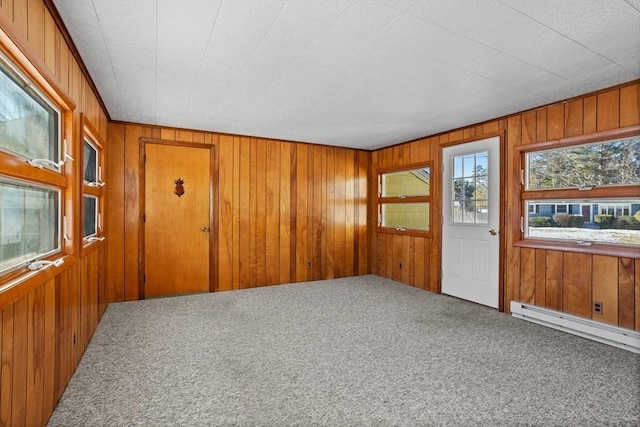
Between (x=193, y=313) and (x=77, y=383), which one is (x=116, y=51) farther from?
(x=193, y=313)

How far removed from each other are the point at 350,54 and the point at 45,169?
2.03m

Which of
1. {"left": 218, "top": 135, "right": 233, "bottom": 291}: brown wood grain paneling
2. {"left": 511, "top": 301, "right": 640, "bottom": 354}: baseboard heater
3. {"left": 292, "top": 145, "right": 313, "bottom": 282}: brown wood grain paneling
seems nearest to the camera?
{"left": 511, "top": 301, "right": 640, "bottom": 354}: baseboard heater

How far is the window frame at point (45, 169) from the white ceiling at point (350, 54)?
1.64 feet

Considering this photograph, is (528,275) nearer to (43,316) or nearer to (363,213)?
(363,213)

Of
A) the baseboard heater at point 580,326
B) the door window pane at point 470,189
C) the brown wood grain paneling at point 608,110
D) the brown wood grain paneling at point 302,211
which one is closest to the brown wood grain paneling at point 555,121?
the brown wood grain paneling at point 608,110

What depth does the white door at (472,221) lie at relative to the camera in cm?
399

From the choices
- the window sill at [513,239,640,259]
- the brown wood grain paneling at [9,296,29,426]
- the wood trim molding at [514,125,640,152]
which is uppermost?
Answer: the wood trim molding at [514,125,640,152]

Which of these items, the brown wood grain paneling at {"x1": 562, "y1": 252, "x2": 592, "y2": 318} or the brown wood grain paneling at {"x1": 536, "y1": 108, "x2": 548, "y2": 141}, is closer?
the brown wood grain paneling at {"x1": 562, "y1": 252, "x2": 592, "y2": 318}

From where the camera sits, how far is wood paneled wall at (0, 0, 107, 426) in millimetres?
1385

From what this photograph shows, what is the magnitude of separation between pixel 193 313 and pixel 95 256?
1174 millimetres

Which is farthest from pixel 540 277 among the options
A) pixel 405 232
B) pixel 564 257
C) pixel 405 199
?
pixel 405 199

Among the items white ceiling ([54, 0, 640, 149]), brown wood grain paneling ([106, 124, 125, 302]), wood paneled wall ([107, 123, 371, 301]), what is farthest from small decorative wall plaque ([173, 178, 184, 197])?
white ceiling ([54, 0, 640, 149])

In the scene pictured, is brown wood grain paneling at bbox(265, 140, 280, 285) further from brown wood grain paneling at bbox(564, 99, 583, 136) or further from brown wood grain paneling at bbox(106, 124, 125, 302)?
brown wood grain paneling at bbox(564, 99, 583, 136)

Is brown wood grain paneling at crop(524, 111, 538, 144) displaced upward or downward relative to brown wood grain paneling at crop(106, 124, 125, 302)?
upward
